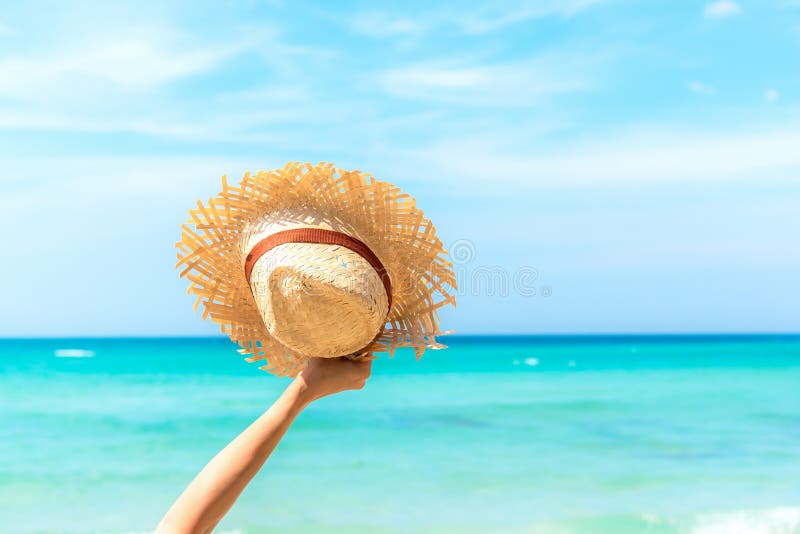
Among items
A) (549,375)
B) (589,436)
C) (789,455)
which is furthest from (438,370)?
(789,455)

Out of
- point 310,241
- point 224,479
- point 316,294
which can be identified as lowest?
point 224,479

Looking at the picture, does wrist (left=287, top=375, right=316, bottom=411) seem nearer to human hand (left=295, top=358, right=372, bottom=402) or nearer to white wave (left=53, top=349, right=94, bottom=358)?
human hand (left=295, top=358, right=372, bottom=402)

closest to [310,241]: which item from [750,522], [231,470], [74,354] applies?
[231,470]

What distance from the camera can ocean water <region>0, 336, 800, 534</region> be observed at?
6.11m

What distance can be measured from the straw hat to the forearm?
0.21 meters

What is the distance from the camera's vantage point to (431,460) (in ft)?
28.0

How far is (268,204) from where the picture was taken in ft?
5.37

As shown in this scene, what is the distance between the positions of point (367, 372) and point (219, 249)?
440 mm

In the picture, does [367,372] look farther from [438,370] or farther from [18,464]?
[438,370]

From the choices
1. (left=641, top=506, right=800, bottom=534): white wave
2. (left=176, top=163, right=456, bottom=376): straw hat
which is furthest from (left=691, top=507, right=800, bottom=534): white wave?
(left=176, top=163, right=456, bottom=376): straw hat

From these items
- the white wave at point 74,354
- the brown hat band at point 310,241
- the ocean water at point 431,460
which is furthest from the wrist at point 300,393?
the white wave at point 74,354

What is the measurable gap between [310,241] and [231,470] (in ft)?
1.57

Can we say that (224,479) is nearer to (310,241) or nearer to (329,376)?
(329,376)

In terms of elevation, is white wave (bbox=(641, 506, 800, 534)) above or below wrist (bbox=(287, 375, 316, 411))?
below
